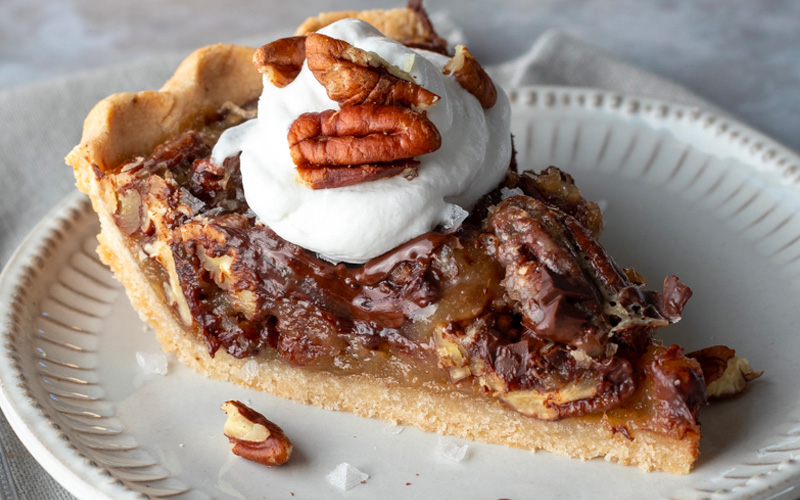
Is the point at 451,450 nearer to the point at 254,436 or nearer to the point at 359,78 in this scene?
the point at 254,436

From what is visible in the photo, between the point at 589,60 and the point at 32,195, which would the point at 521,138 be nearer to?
the point at 589,60

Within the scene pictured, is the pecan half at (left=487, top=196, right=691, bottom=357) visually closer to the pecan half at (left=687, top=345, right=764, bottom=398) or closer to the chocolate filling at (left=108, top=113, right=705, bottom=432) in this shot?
the chocolate filling at (left=108, top=113, right=705, bottom=432)

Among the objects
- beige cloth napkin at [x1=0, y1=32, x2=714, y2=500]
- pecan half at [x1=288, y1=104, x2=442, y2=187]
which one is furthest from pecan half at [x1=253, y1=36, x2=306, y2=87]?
beige cloth napkin at [x1=0, y1=32, x2=714, y2=500]


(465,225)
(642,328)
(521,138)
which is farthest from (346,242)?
(521,138)

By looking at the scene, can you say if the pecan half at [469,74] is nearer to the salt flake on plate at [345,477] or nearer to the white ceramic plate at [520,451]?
the white ceramic plate at [520,451]

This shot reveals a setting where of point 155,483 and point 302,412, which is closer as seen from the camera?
point 155,483

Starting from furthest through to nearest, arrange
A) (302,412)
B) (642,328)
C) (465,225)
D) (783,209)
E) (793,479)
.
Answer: (783,209), (302,412), (465,225), (642,328), (793,479)

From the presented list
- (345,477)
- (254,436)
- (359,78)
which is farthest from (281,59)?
(345,477)
